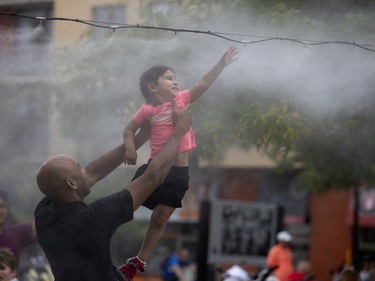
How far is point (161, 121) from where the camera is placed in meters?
5.30

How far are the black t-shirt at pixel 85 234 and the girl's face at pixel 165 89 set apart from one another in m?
0.79

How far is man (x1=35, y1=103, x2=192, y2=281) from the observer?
4.70 meters

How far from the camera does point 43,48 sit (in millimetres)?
7953

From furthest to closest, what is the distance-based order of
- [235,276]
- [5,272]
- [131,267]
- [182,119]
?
[235,276]
[5,272]
[131,267]
[182,119]

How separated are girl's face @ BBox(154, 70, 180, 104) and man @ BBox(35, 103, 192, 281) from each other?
554 mm

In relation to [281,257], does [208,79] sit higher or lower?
higher

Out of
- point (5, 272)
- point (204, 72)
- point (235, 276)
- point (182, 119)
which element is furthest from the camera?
point (235, 276)

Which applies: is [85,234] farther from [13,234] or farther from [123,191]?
[13,234]

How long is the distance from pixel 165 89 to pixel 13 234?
92.5 inches

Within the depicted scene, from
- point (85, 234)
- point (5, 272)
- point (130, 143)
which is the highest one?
point (130, 143)

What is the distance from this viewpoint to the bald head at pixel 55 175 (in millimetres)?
4727

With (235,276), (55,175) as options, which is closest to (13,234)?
(55,175)

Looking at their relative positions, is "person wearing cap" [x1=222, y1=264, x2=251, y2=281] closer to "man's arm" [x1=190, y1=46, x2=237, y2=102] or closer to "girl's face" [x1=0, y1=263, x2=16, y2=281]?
"girl's face" [x1=0, y1=263, x2=16, y2=281]

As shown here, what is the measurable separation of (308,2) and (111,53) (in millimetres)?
2124
